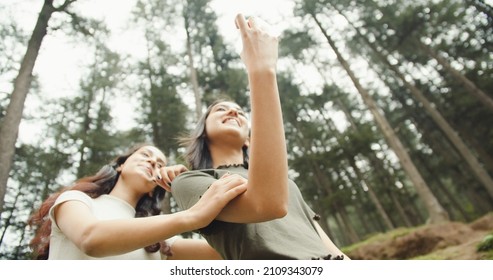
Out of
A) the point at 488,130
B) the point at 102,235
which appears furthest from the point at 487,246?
the point at 488,130

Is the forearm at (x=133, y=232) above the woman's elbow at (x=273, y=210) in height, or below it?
above

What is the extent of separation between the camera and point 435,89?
18109mm

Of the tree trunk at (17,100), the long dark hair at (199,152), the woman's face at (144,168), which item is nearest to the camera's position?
the long dark hair at (199,152)

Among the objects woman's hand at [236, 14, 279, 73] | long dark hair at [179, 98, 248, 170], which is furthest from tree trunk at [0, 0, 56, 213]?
woman's hand at [236, 14, 279, 73]

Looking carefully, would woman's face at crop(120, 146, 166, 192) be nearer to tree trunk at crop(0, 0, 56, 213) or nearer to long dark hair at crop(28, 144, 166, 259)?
long dark hair at crop(28, 144, 166, 259)

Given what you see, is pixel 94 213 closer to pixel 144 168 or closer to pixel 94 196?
pixel 94 196

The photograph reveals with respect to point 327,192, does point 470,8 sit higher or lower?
higher

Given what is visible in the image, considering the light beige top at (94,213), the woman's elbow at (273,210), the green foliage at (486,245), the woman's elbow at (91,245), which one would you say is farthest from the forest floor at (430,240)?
the woman's elbow at (91,245)

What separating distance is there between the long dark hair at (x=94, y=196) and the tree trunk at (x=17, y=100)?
3.11 m

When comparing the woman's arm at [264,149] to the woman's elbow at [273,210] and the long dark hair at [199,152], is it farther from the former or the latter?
the long dark hair at [199,152]

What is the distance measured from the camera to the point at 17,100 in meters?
5.12

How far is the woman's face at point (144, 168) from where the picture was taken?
218 cm

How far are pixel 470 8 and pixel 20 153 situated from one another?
20048mm

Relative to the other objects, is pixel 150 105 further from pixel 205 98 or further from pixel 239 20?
pixel 239 20
